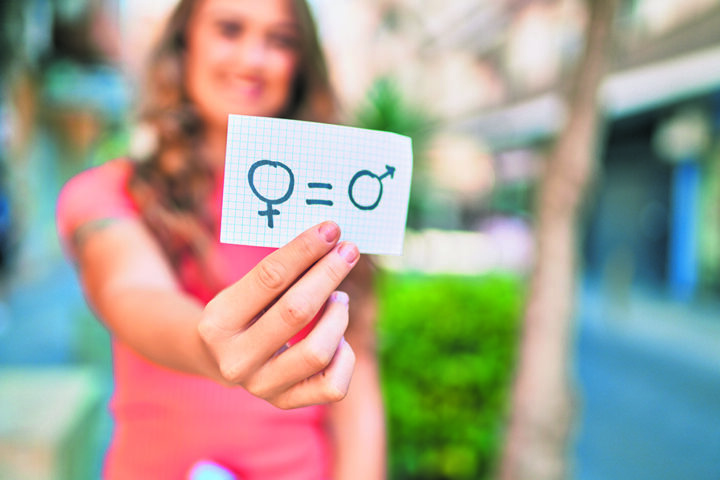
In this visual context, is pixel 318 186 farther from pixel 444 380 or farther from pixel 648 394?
pixel 648 394

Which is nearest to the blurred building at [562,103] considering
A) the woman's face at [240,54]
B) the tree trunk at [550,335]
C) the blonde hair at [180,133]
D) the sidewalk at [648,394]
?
the tree trunk at [550,335]

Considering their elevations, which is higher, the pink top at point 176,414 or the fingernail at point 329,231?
the fingernail at point 329,231

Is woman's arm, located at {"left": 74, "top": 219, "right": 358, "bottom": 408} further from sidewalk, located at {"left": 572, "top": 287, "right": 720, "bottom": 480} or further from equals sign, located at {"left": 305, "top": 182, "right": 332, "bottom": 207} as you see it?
sidewalk, located at {"left": 572, "top": 287, "right": 720, "bottom": 480}

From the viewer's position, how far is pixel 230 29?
0.88m

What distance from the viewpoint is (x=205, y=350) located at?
25.8 inches

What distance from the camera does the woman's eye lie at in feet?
2.89

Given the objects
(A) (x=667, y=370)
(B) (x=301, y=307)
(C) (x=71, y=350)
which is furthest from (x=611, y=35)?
(C) (x=71, y=350)

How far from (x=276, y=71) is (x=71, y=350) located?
6037 mm

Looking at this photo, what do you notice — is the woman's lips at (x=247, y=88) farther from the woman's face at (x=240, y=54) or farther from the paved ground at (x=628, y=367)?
the paved ground at (x=628, y=367)

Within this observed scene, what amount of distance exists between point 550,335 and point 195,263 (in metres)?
1.44

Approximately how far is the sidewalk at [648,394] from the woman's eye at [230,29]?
363 centimetres

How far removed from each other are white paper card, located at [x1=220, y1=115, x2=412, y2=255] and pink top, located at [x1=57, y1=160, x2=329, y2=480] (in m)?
0.45

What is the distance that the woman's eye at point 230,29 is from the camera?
0.88m

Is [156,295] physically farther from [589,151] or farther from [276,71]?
[589,151]
